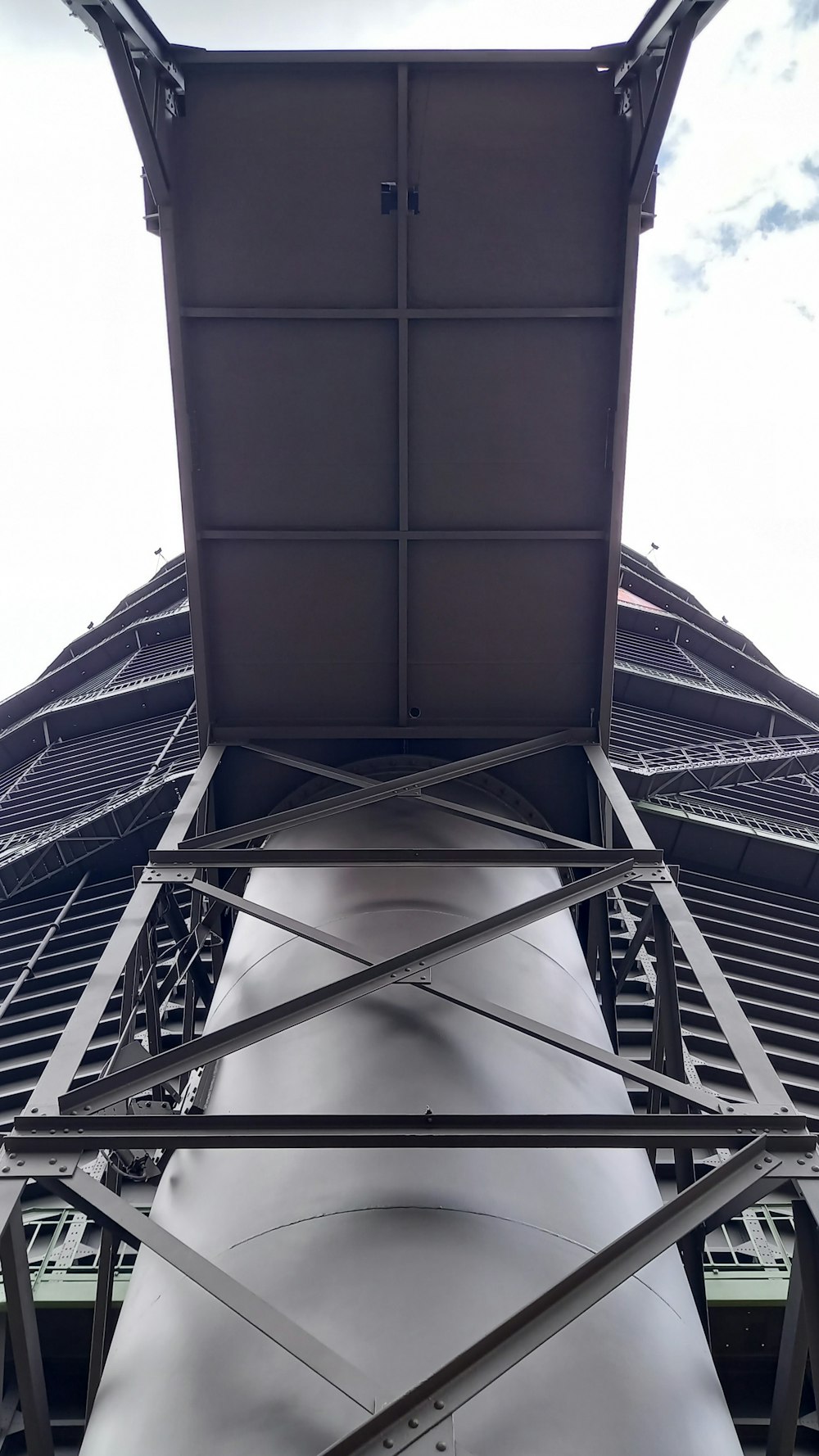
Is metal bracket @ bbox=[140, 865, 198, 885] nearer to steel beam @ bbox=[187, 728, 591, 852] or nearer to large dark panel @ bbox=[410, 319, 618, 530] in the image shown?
steel beam @ bbox=[187, 728, 591, 852]

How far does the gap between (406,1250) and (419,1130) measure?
580 millimetres

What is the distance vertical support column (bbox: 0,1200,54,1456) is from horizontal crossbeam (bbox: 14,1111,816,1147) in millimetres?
376

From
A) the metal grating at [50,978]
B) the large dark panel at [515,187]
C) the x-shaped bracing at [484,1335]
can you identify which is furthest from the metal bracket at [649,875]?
the metal grating at [50,978]

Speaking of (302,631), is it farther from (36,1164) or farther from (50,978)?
(36,1164)

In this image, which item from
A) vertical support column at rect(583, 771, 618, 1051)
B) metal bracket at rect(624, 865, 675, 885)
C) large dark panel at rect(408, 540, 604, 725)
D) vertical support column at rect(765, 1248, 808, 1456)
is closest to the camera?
vertical support column at rect(765, 1248, 808, 1456)

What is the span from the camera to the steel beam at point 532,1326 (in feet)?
11.0

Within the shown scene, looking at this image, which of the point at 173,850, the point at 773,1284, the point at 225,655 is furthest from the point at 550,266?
the point at 773,1284

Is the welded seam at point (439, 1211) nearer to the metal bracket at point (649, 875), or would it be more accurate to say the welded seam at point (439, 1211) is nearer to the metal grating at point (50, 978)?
the metal bracket at point (649, 875)

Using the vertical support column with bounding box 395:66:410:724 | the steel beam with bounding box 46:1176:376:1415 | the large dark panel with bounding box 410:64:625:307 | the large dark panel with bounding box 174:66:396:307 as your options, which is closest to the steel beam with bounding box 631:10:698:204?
the large dark panel with bounding box 410:64:625:307

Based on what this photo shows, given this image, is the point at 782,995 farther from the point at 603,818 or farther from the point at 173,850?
the point at 173,850

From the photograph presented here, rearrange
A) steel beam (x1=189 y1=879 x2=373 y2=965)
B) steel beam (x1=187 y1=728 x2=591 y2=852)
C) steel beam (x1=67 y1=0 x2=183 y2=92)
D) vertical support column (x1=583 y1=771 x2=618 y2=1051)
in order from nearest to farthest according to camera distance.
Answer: steel beam (x1=189 y1=879 x2=373 y2=965)
steel beam (x1=67 y1=0 x2=183 y2=92)
steel beam (x1=187 y1=728 x2=591 y2=852)
vertical support column (x1=583 y1=771 x2=618 y2=1051)

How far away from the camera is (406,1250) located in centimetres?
401

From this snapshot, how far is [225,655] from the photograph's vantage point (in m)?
8.81

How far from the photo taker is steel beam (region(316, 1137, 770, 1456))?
3.34m
